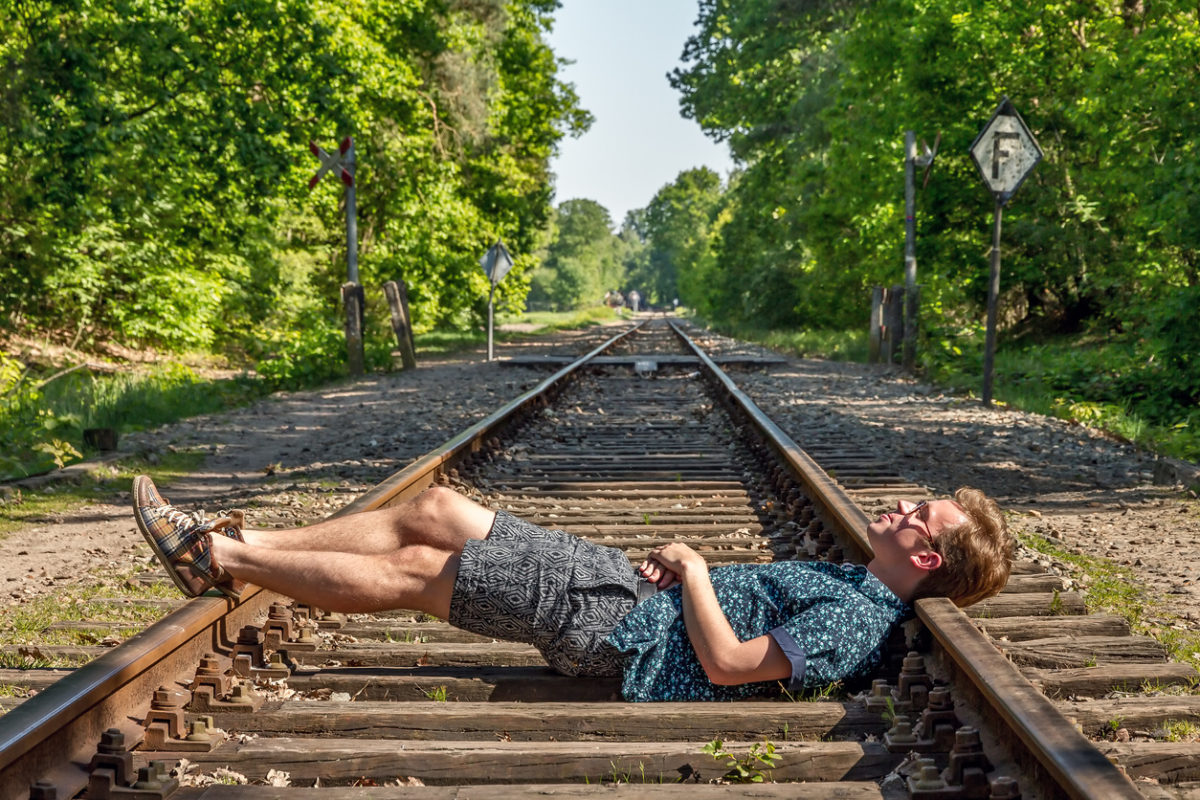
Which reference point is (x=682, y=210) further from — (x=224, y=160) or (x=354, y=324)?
(x=224, y=160)

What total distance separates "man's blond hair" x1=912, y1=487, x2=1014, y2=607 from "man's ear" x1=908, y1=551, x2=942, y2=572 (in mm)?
16

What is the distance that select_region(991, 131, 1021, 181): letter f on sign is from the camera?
11.0 meters

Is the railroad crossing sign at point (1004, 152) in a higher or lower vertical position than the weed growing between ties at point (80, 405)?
higher

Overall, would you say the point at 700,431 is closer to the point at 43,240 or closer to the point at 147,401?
the point at 147,401

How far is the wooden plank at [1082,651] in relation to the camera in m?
3.26

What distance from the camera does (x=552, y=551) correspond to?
3.24 metres

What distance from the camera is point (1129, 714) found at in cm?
274

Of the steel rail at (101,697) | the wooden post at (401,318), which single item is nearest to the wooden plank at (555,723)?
the steel rail at (101,697)

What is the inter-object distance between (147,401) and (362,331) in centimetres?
535

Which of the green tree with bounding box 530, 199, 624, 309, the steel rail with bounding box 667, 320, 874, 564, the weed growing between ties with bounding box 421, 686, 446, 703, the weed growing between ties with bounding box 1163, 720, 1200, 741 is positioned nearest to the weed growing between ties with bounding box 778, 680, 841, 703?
the steel rail with bounding box 667, 320, 874, 564

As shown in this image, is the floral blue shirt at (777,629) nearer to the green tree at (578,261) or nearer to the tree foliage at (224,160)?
the tree foliage at (224,160)

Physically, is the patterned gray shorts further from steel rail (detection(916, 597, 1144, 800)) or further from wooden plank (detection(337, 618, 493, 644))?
steel rail (detection(916, 597, 1144, 800))

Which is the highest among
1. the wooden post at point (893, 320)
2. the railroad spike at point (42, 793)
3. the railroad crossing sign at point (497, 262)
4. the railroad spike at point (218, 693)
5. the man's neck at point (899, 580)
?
the railroad crossing sign at point (497, 262)

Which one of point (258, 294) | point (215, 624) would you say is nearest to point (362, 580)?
point (215, 624)
